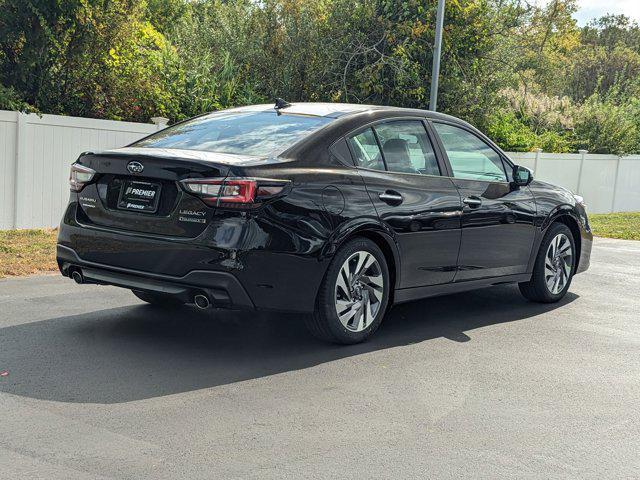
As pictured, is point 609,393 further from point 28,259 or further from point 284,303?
point 28,259

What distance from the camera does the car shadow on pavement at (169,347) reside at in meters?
5.20

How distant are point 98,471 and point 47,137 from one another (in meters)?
9.66

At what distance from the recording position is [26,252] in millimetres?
9945

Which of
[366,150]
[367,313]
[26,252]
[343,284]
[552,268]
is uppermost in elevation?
[366,150]

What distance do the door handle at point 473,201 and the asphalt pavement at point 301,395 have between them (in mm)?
1011

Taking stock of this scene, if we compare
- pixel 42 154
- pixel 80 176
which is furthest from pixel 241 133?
pixel 42 154

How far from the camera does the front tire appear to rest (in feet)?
19.9

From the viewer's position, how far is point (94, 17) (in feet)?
44.6

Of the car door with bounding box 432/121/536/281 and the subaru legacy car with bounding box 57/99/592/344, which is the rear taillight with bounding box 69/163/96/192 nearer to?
the subaru legacy car with bounding box 57/99/592/344

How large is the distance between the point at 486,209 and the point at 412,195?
990 millimetres

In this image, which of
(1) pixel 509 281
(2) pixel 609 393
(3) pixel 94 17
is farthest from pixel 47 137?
(2) pixel 609 393

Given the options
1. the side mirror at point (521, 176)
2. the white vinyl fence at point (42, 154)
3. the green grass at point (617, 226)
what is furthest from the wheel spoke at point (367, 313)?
the green grass at point (617, 226)

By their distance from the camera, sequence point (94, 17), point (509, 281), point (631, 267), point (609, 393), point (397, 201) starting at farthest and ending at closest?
point (94, 17) < point (631, 267) < point (509, 281) < point (397, 201) < point (609, 393)

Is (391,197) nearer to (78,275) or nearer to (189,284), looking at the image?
(189,284)
